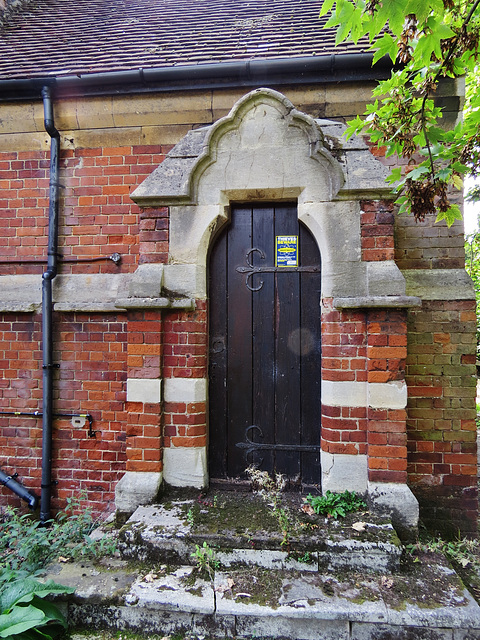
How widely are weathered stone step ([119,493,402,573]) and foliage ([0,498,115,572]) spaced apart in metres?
0.33

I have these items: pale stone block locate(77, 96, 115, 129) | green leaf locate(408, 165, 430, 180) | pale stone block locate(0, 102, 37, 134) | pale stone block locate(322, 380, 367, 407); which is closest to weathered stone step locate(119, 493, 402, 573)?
pale stone block locate(322, 380, 367, 407)

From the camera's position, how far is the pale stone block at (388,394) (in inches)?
106

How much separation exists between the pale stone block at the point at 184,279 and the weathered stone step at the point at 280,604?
200cm

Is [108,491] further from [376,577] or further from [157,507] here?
[376,577]

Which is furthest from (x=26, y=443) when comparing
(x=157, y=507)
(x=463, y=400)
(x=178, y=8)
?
(x=178, y=8)

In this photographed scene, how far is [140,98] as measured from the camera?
338 cm

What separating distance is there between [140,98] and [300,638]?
171 inches

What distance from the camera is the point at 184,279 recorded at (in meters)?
2.96

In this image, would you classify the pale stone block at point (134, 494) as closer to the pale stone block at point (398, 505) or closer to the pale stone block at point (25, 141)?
the pale stone block at point (398, 505)

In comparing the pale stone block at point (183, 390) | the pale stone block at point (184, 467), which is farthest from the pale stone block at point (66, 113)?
the pale stone block at point (184, 467)

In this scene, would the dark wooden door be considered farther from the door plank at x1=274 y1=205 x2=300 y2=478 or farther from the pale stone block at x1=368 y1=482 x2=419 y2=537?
the pale stone block at x1=368 y1=482 x2=419 y2=537

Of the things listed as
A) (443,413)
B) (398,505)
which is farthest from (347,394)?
(443,413)

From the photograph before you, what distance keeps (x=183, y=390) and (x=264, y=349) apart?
77 centimetres

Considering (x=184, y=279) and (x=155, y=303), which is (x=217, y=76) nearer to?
(x=184, y=279)
